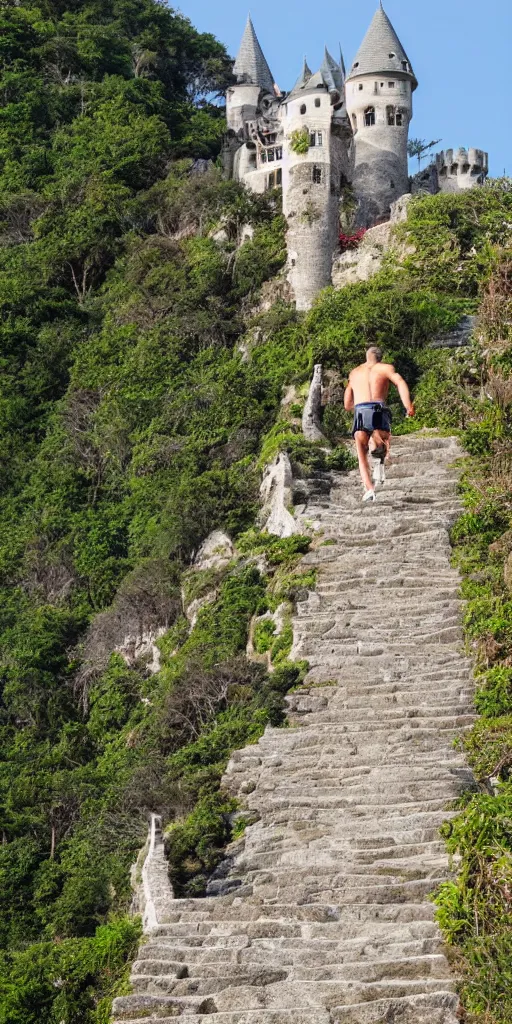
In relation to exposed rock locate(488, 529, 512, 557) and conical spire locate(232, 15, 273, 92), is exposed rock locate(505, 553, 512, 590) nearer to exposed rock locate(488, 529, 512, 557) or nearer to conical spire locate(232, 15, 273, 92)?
exposed rock locate(488, 529, 512, 557)

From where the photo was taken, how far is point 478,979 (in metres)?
22.7

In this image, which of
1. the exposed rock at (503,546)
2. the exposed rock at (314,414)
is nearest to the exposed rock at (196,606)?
the exposed rock at (314,414)

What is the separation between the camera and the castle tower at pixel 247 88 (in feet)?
218

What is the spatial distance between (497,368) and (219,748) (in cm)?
1294

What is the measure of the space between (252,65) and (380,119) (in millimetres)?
12534

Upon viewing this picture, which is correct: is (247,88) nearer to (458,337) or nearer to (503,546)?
(458,337)

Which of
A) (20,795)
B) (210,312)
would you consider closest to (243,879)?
(20,795)

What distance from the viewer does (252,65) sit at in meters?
68.2

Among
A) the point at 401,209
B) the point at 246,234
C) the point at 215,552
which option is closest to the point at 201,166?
the point at 246,234

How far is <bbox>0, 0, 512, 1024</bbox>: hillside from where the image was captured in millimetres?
32531

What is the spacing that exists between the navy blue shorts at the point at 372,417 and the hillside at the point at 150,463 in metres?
5.06

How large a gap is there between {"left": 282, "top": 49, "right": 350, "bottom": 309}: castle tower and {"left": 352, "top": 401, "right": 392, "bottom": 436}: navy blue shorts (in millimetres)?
25936

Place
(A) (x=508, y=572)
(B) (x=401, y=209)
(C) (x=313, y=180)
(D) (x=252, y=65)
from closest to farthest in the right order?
(A) (x=508, y=572) < (B) (x=401, y=209) < (C) (x=313, y=180) < (D) (x=252, y=65)

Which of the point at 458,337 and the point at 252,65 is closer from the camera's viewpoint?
the point at 458,337
